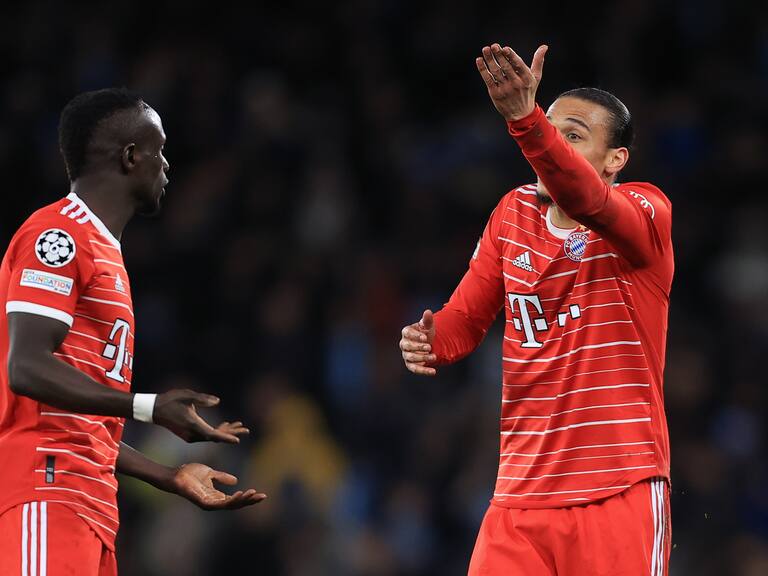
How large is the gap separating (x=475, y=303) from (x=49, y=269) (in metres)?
1.63

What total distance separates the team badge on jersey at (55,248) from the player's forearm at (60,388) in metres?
0.29

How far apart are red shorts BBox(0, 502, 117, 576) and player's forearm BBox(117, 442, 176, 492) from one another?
18.3 inches

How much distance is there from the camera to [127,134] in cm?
409

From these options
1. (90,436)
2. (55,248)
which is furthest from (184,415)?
(55,248)

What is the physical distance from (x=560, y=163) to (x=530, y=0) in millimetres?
8185

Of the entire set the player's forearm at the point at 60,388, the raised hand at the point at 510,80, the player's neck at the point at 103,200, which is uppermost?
the raised hand at the point at 510,80

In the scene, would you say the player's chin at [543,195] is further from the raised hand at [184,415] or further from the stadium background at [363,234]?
the stadium background at [363,234]

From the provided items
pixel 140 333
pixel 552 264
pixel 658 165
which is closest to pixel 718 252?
pixel 658 165

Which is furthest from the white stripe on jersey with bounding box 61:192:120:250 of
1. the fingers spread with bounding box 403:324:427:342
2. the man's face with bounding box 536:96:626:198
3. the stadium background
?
the stadium background

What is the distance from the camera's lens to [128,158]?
13.4 feet

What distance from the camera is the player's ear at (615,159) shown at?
443 centimetres

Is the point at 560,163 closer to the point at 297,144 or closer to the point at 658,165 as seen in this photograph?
the point at 658,165

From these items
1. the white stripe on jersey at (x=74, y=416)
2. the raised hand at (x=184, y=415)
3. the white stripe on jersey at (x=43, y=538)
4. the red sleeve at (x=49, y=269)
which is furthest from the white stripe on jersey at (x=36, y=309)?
the white stripe on jersey at (x=43, y=538)

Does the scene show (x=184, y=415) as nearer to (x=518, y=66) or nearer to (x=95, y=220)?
(x=95, y=220)
